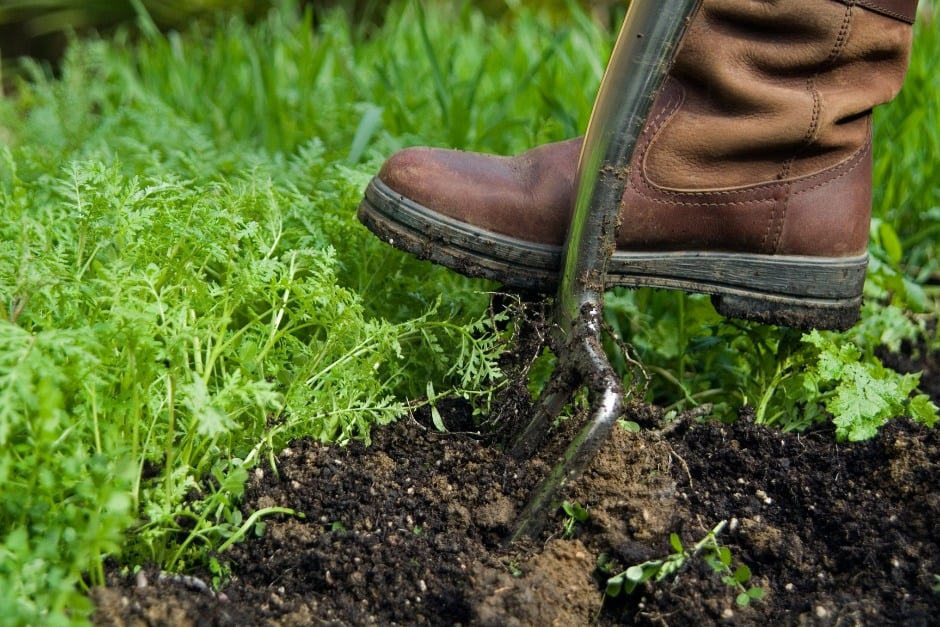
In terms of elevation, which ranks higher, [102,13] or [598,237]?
[598,237]

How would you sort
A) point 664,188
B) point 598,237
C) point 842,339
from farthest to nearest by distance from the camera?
point 842,339 → point 664,188 → point 598,237

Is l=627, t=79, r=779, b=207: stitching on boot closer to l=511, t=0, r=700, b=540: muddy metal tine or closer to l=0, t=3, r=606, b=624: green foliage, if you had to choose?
l=511, t=0, r=700, b=540: muddy metal tine

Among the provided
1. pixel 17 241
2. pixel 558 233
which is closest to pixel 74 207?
pixel 17 241

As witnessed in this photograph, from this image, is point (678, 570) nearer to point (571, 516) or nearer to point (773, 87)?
point (571, 516)

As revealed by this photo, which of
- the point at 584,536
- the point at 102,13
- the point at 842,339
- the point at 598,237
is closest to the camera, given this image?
the point at 584,536

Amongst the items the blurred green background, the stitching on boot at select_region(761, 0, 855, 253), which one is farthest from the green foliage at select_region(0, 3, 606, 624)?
the blurred green background

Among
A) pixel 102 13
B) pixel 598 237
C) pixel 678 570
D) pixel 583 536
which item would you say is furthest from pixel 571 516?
pixel 102 13

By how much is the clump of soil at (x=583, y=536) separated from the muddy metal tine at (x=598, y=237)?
0.26 ft

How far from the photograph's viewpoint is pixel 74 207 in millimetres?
1709

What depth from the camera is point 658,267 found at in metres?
1.91

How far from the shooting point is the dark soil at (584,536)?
141cm

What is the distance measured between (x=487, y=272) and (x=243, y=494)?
636 millimetres

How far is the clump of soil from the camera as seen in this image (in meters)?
1.42

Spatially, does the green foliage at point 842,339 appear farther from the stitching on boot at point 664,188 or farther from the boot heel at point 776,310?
the stitching on boot at point 664,188
